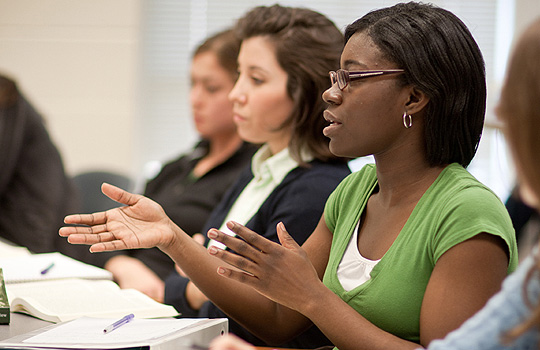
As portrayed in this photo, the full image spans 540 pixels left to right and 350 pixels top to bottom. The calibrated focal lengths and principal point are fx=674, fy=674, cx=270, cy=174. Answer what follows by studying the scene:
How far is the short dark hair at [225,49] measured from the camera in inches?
100

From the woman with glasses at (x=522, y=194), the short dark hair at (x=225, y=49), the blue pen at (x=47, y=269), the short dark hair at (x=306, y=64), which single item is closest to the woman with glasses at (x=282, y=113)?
the short dark hair at (x=306, y=64)

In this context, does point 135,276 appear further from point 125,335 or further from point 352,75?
point 352,75

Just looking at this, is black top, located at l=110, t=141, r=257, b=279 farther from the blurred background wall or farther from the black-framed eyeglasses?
the blurred background wall

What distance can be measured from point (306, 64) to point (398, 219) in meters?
0.66

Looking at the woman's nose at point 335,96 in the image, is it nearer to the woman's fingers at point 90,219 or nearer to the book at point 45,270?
the woman's fingers at point 90,219

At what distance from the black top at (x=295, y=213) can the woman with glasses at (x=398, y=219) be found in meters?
0.22

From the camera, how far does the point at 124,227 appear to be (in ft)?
4.42

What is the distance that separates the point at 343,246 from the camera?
1319 millimetres

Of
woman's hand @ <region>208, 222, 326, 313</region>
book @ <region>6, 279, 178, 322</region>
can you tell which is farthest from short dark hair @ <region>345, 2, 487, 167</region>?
book @ <region>6, 279, 178, 322</region>

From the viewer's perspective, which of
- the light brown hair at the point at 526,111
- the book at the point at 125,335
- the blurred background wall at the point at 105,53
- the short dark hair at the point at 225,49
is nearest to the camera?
the light brown hair at the point at 526,111

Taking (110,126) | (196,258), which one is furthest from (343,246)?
(110,126)

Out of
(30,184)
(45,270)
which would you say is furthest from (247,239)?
(30,184)

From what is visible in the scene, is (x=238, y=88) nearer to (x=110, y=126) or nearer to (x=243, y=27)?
(x=243, y=27)

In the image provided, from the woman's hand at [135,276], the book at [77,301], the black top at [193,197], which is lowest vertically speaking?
the woman's hand at [135,276]
